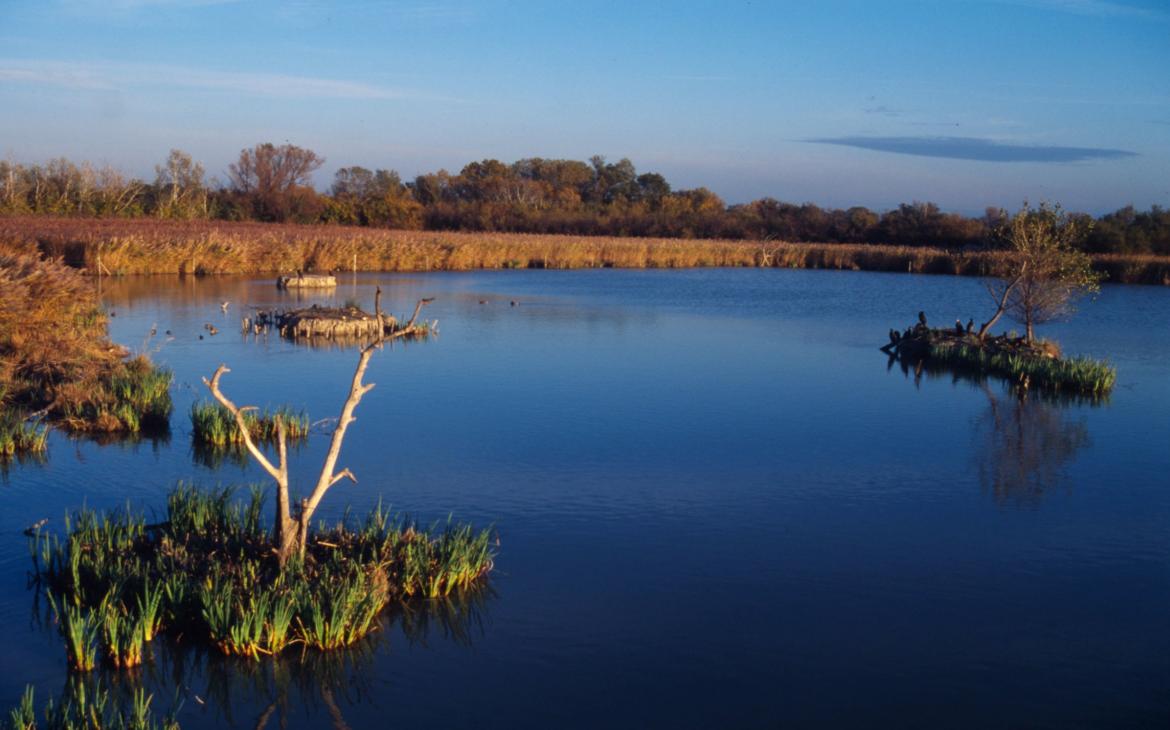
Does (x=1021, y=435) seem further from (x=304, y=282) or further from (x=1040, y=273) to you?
(x=304, y=282)

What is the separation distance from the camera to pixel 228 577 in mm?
6074

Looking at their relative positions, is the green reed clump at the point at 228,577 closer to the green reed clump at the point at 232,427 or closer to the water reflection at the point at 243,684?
the water reflection at the point at 243,684

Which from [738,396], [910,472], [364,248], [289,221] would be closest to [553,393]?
[738,396]

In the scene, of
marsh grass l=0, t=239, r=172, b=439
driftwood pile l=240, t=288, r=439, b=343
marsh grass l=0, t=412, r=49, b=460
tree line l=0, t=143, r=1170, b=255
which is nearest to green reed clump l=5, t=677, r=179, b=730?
marsh grass l=0, t=412, r=49, b=460

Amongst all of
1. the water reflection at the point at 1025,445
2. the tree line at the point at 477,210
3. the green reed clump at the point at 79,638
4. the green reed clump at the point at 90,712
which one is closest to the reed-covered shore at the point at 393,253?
the tree line at the point at 477,210

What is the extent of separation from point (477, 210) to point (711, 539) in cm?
5362

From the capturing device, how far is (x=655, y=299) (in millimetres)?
28156

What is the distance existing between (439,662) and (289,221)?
49.6m

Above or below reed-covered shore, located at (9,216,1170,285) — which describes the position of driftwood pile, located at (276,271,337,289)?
below

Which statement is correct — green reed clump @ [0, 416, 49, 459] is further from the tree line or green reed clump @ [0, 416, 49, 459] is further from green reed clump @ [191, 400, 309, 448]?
the tree line

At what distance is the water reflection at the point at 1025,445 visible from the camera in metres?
9.52

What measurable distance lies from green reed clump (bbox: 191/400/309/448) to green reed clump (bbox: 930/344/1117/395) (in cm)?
996

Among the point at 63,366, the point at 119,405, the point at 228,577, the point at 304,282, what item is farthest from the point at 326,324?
the point at 228,577

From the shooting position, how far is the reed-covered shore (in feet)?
95.1
